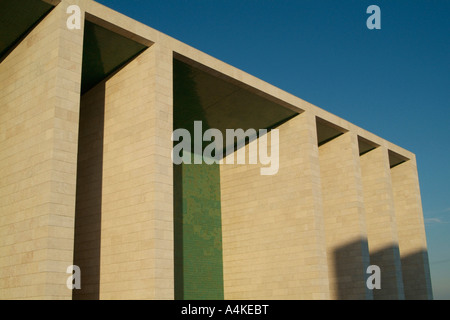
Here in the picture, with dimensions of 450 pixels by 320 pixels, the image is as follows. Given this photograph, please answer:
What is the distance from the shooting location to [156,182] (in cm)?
1541

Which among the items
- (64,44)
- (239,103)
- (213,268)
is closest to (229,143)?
(239,103)

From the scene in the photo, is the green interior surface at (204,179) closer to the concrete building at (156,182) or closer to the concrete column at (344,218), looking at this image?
the concrete building at (156,182)

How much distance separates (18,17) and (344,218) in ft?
54.9

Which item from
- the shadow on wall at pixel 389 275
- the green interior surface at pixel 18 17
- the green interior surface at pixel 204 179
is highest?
the green interior surface at pixel 18 17

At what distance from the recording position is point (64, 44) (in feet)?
47.0

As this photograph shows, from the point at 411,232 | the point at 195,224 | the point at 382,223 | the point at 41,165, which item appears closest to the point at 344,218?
the point at 382,223

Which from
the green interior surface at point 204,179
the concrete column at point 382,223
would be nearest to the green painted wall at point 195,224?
the green interior surface at point 204,179

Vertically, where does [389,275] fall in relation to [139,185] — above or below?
below

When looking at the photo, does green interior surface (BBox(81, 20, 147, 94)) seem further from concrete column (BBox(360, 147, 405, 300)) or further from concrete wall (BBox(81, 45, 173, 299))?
concrete column (BBox(360, 147, 405, 300))

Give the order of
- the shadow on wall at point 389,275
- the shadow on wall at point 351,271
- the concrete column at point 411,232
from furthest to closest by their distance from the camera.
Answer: the concrete column at point 411,232
the shadow on wall at point 389,275
the shadow on wall at point 351,271

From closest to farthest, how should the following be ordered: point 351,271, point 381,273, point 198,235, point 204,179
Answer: point 351,271
point 198,235
point 204,179
point 381,273

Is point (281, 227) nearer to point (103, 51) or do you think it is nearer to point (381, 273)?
point (381, 273)

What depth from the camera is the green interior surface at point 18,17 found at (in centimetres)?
1476

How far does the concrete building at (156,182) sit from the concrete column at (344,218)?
2.7 inches
